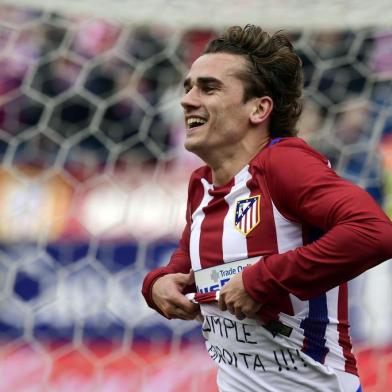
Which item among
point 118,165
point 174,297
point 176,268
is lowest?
point 174,297

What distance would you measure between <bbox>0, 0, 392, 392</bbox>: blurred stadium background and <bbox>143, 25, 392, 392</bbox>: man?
997 millimetres

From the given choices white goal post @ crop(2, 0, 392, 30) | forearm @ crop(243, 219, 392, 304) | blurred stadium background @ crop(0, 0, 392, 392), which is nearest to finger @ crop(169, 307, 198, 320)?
forearm @ crop(243, 219, 392, 304)

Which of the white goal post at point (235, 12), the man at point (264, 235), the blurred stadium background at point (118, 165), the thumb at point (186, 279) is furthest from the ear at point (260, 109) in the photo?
the white goal post at point (235, 12)

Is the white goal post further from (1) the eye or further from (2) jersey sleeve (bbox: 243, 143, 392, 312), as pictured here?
(2) jersey sleeve (bbox: 243, 143, 392, 312)

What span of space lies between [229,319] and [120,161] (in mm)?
1314

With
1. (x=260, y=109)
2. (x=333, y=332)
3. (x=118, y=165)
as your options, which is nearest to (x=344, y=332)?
(x=333, y=332)

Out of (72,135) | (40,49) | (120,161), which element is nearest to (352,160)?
(120,161)

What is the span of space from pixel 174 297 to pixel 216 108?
33 centimetres

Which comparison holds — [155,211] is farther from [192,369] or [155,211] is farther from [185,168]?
[192,369]

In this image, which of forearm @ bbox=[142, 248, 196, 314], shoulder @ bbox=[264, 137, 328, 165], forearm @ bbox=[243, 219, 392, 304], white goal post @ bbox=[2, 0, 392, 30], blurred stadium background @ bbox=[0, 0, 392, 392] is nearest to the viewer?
forearm @ bbox=[243, 219, 392, 304]

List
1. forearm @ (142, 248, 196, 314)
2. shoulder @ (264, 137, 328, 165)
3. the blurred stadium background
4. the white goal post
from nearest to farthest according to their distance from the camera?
shoulder @ (264, 137, 328, 165) < forearm @ (142, 248, 196, 314) < the blurred stadium background < the white goal post

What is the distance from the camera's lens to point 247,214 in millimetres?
1267

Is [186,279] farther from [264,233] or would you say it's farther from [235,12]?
[235,12]

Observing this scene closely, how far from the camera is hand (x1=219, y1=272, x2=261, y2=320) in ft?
3.75
